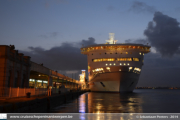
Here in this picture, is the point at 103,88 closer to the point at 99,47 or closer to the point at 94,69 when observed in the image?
the point at 94,69

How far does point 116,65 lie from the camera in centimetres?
6938

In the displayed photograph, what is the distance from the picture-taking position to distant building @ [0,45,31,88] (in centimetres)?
2325

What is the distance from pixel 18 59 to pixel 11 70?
2485 millimetres

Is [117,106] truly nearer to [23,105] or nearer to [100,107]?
[100,107]

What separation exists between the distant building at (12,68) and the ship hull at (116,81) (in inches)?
1571

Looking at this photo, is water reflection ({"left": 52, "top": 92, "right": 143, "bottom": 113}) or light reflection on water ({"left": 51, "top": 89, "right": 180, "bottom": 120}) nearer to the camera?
light reflection on water ({"left": 51, "top": 89, "right": 180, "bottom": 120})

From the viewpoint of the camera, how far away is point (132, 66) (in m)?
67.8

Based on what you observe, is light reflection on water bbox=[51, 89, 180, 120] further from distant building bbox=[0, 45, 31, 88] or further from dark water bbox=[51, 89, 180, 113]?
distant building bbox=[0, 45, 31, 88]

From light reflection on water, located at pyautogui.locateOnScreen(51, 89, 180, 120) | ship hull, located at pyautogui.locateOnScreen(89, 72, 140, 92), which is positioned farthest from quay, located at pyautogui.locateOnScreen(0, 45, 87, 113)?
ship hull, located at pyautogui.locateOnScreen(89, 72, 140, 92)

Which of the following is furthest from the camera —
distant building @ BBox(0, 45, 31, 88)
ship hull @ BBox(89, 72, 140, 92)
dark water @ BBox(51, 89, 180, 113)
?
ship hull @ BBox(89, 72, 140, 92)

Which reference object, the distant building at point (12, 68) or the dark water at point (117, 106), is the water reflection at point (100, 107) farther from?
the distant building at point (12, 68)

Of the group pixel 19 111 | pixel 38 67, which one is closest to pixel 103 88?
pixel 38 67

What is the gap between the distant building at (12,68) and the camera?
23250 mm

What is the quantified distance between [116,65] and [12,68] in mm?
47859
